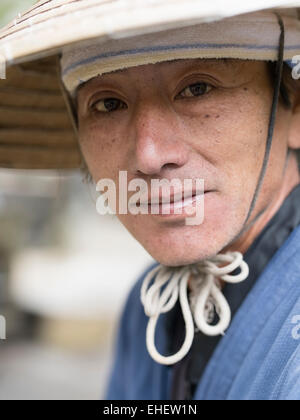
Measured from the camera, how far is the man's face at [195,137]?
3.52ft

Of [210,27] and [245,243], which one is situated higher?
[210,27]

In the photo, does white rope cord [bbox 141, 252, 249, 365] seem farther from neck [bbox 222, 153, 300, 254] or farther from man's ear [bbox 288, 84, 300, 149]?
man's ear [bbox 288, 84, 300, 149]

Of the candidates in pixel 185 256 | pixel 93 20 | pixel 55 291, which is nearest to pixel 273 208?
pixel 185 256

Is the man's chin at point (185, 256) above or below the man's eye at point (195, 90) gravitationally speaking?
below

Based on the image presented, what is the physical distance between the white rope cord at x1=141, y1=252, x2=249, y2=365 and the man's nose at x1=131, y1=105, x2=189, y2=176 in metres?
0.29

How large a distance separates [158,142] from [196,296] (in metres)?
0.44

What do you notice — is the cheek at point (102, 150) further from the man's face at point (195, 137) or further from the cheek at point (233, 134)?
the cheek at point (233, 134)

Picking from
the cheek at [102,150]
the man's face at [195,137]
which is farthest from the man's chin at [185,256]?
the cheek at [102,150]

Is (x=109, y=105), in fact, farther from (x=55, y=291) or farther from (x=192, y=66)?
(x=55, y=291)

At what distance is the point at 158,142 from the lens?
41.3 inches
